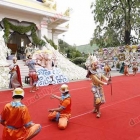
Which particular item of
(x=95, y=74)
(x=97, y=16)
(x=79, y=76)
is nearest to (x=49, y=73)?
(x=79, y=76)

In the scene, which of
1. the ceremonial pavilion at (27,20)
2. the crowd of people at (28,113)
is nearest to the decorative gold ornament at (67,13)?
the ceremonial pavilion at (27,20)

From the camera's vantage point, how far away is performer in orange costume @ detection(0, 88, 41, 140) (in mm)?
3377

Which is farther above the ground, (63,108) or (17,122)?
(17,122)

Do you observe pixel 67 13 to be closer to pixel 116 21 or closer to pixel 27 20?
pixel 27 20

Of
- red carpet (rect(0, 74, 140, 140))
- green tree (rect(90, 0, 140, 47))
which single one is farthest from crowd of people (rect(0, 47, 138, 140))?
green tree (rect(90, 0, 140, 47))

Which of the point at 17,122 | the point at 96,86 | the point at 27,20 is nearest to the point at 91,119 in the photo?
the point at 96,86

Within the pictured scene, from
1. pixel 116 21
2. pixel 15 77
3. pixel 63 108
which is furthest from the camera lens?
pixel 116 21

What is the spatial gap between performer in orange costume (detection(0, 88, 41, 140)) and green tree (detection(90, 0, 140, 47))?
884 inches

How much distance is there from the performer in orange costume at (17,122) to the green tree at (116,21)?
2246 centimetres

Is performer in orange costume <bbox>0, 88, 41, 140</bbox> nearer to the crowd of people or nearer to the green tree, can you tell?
the crowd of people

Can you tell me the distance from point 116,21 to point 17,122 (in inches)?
936

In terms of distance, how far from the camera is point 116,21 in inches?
1003

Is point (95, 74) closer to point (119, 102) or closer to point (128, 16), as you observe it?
point (119, 102)

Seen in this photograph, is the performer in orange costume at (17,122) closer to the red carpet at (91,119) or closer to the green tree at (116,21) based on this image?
the red carpet at (91,119)
